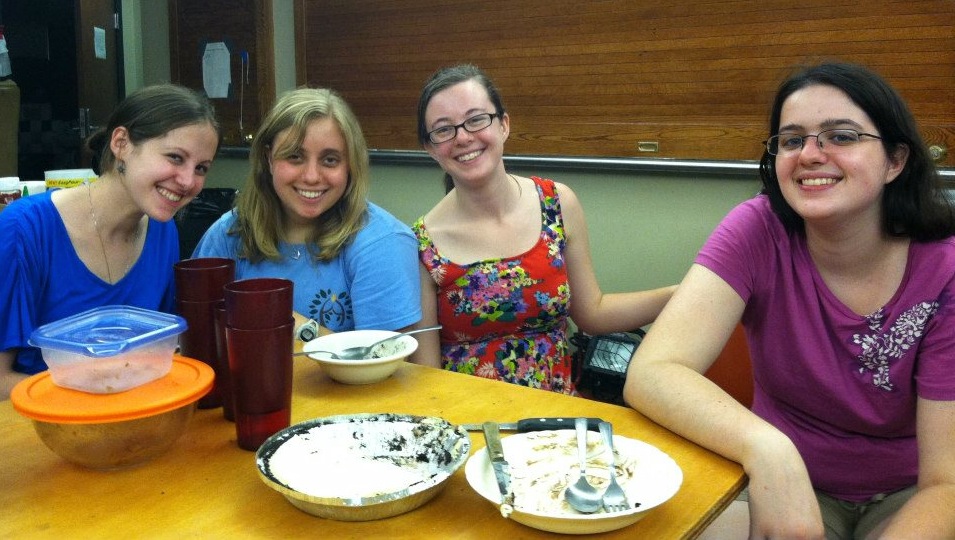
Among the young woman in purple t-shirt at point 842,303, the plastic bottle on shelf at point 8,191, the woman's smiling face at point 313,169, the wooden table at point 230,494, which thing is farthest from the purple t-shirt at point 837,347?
the plastic bottle on shelf at point 8,191

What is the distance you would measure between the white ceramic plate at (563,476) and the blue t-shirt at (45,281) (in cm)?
110

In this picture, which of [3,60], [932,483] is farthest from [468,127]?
[3,60]

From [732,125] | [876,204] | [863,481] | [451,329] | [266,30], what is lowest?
[863,481]

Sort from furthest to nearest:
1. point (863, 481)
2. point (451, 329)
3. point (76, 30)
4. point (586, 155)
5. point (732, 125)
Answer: point (76, 30) → point (586, 155) → point (732, 125) → point (451, 329) → point (863, 481)

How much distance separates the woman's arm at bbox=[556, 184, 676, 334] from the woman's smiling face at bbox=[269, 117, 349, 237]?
0.58 meters

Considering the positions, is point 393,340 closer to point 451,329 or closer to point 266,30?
point 451,329

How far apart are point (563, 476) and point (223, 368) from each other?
547 mm

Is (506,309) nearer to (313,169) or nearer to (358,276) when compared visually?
(358,276)

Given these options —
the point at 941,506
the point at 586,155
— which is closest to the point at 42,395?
the point at 941,506

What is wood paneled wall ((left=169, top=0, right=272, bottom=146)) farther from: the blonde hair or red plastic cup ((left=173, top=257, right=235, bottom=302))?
red plastic cup ((left=173, top=257, right=235, bottom=302))

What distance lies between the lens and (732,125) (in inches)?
106

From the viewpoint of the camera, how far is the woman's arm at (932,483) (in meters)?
1.14

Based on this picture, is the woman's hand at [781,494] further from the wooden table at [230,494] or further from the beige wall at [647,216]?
the beige wall at [647,216]

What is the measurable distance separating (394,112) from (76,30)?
184 cm
